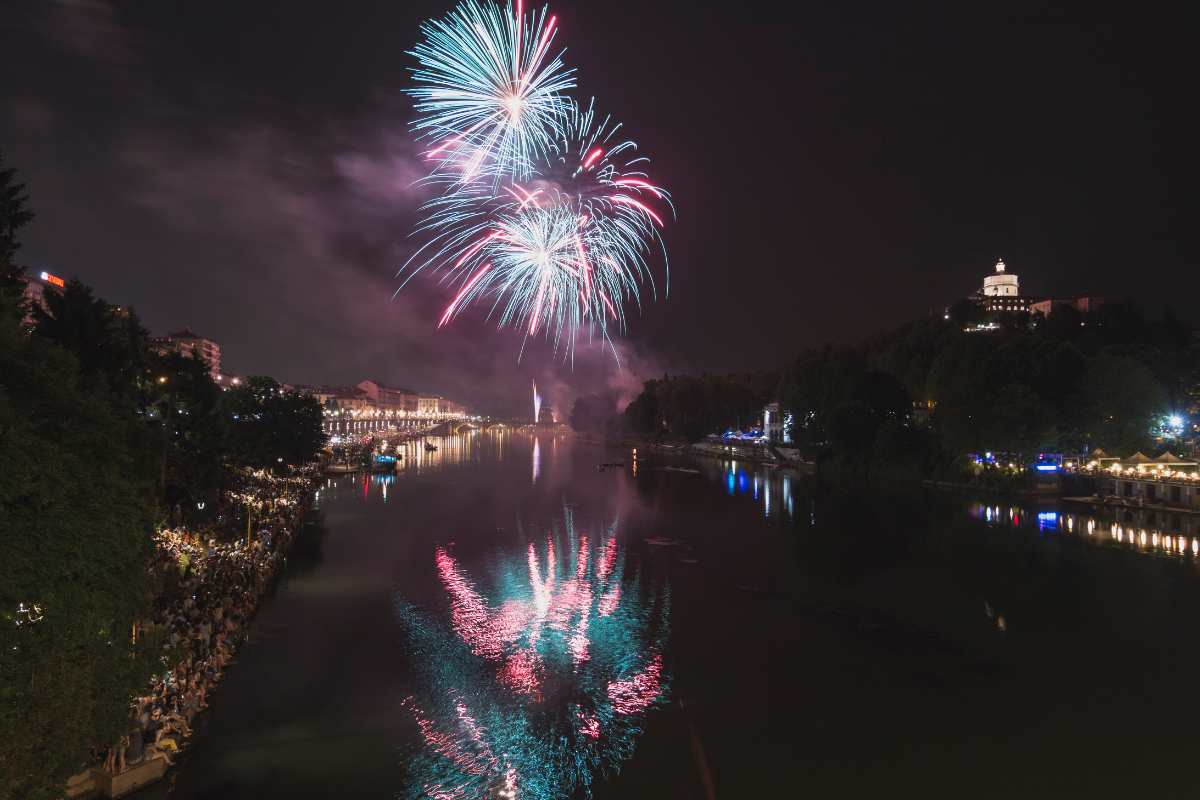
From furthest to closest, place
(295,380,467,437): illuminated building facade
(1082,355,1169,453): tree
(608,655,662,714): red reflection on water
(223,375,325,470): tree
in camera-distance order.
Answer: (295,380,467,437): illuminated building facade
(1082,355,1169,453): tree
(223,375,325,470): tree
(608,655,662,714): red reflection on water

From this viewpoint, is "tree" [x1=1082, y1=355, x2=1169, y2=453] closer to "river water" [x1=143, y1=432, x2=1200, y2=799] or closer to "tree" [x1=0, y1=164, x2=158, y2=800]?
"river water" [x1=143, y1=432, x2=1200, y2=799]

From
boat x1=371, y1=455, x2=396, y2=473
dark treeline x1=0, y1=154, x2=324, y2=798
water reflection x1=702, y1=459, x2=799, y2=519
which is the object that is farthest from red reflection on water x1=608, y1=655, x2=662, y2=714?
boat x1=371, y1=455, x2=396, y2=473

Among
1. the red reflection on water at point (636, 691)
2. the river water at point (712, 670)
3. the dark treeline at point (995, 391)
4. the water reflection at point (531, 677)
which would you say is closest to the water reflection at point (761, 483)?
the dark treeline at point (995, 391)

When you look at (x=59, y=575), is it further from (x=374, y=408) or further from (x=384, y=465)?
(x=374, y=408)

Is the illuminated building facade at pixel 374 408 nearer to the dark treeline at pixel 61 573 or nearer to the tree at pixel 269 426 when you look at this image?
the tree at pixel 269 426

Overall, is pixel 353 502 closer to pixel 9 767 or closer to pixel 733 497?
pixel 733 497

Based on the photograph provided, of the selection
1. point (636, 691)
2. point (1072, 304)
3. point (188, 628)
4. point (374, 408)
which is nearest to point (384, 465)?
point (188, 628)

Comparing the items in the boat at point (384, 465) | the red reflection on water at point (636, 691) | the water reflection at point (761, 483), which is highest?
the boat at point (384, 465)
